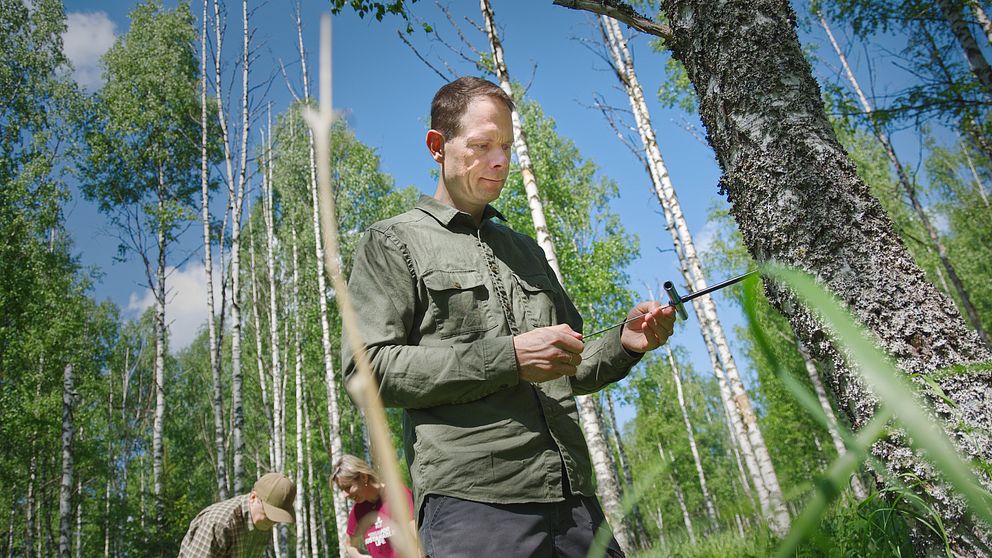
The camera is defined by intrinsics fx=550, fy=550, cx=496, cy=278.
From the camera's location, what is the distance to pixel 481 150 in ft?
5.50

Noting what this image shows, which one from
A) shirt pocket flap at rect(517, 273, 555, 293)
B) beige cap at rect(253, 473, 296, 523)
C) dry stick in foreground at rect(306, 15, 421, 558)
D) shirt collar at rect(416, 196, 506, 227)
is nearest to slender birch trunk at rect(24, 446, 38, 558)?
beige cap at rect(253, 473, 296, 523)

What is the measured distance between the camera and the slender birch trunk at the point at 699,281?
28.0 feet

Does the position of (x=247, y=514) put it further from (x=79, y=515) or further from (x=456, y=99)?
(x=79, y=515)

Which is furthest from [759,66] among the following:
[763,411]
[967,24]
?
[763,411]

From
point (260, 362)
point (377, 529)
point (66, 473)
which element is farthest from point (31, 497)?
point (377, 529)

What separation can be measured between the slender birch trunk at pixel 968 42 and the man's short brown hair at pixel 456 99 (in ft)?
28.9

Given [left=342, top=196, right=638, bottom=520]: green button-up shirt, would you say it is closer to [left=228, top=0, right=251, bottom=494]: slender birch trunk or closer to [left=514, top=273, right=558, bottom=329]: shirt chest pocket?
[left=514, top=273, right=558, bottom=329]: shirt chest pocket

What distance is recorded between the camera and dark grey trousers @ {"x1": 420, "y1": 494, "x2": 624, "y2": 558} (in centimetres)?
129

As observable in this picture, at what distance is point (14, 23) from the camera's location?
14594mm

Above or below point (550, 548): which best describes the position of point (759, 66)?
above

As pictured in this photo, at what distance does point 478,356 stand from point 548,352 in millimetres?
179

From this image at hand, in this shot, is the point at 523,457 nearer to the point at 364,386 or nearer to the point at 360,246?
the point at 360,246

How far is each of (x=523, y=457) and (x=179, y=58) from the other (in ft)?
66.0

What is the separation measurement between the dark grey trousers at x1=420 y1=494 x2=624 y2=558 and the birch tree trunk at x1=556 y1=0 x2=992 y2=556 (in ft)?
2.56
